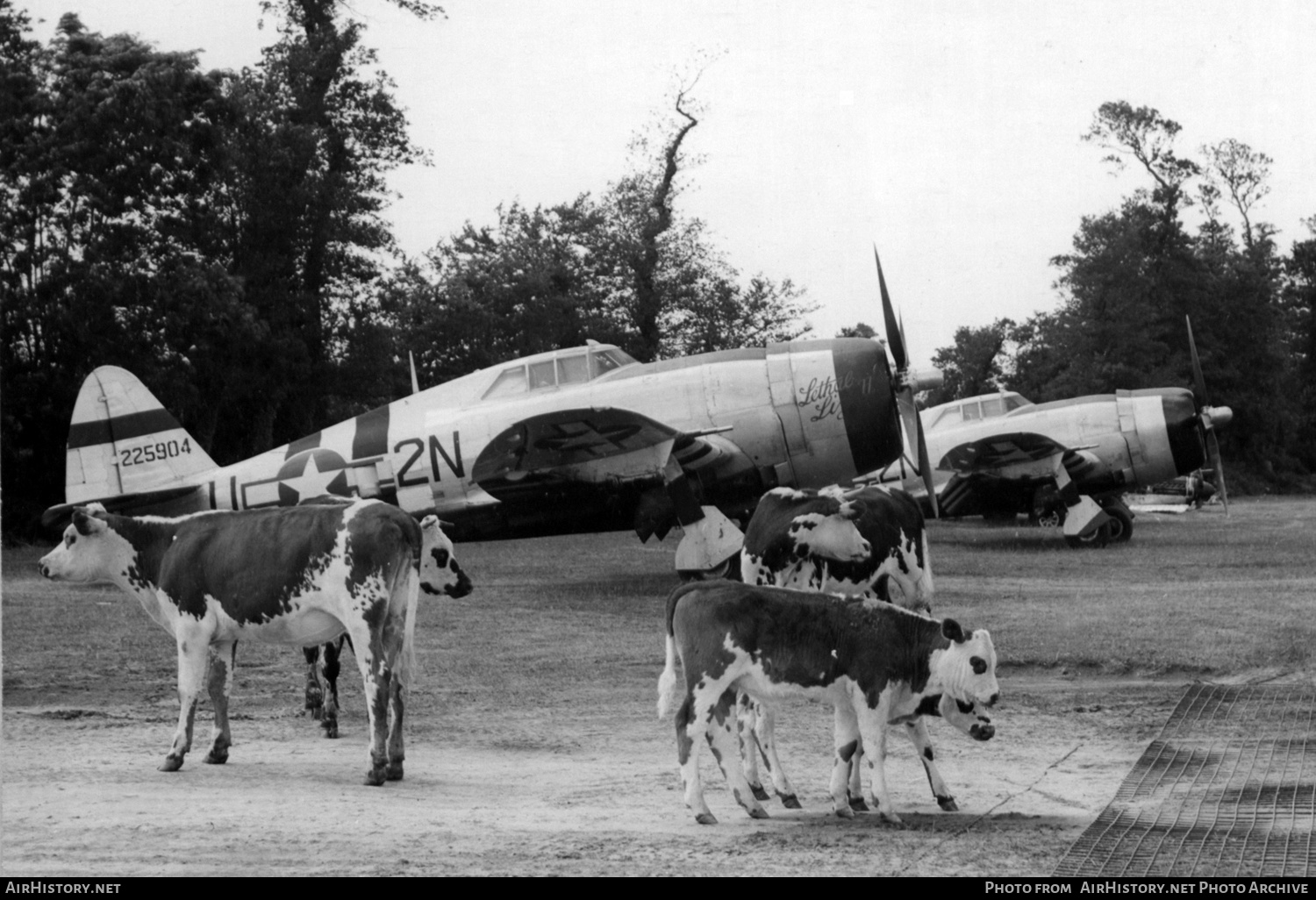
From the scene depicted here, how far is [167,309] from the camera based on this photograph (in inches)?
1214

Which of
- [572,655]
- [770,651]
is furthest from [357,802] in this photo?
[572,655]

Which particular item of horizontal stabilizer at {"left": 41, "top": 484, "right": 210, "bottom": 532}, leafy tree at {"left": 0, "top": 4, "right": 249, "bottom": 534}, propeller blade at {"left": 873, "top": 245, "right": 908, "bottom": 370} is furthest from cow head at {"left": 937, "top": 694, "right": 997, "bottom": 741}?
leafy tree at {"left": 0, "top": 4, "right": 249, "bottom": 534}

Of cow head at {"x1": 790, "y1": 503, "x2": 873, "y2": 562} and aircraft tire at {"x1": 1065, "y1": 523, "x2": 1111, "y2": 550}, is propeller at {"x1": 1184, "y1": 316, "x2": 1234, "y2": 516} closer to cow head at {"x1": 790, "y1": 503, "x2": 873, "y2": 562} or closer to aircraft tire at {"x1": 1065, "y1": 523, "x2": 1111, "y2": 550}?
aircraft tire at {"x1": 1065, "y1": 523, "x2": 1111, "y2": 550}

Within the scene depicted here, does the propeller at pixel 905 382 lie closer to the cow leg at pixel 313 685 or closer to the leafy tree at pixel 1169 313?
the cow leg at pixel 313 685

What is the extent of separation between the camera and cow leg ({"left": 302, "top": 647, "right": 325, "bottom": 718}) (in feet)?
38.3

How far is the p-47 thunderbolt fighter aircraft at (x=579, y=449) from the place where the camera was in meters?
20.8

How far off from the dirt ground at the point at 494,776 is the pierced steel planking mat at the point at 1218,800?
20 cm

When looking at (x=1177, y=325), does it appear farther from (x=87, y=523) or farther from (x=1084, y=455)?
(x=87, y=523)

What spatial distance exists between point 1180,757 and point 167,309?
25748mm

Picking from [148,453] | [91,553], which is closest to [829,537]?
[91,553]

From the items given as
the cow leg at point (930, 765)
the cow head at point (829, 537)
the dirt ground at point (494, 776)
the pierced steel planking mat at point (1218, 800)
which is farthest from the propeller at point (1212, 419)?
the cow leg at point (930, 765)

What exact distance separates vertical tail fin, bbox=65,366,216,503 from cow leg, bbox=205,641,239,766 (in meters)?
11.7

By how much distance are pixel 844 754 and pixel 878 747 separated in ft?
0.69

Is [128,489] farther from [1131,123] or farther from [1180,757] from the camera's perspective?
[1131,123]
